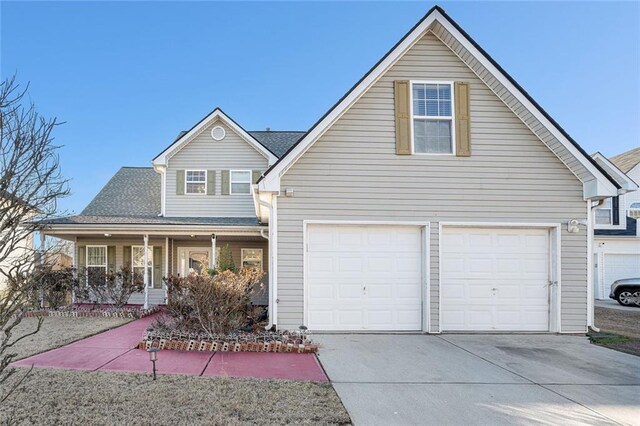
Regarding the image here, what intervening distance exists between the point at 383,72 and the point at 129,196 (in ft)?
38.5

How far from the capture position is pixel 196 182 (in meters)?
13.8

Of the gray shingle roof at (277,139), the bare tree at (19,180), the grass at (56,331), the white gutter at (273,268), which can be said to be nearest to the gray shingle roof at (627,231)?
the gray shingle roof at (277,139)

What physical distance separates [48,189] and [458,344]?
6901 millimetres

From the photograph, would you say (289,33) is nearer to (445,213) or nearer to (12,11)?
(12,11)

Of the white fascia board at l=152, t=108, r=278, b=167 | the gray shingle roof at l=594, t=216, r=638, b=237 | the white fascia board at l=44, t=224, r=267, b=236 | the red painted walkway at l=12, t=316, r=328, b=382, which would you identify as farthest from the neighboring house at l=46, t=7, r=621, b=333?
the gray shingle roof at l=594, t=216, r=638, b=237

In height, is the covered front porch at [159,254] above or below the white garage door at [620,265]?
above

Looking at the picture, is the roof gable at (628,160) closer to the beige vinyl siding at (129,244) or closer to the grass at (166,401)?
the grass at (166,401)

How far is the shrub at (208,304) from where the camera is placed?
6902mm

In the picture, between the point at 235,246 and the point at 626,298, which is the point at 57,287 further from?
the point at 626,298

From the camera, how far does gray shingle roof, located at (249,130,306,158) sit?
1578 cm

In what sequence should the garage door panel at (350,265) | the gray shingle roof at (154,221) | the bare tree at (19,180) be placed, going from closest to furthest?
the bare tree at (19,180)
the garage door panel at (350,265)
the gray shingle roof at (154,221)

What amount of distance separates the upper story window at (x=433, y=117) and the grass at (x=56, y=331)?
26.9ft

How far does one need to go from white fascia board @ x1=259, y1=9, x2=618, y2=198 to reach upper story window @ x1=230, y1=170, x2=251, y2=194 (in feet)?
20.6

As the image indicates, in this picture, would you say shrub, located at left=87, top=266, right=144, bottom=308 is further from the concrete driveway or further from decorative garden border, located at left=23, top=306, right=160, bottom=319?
the concrete driveway
